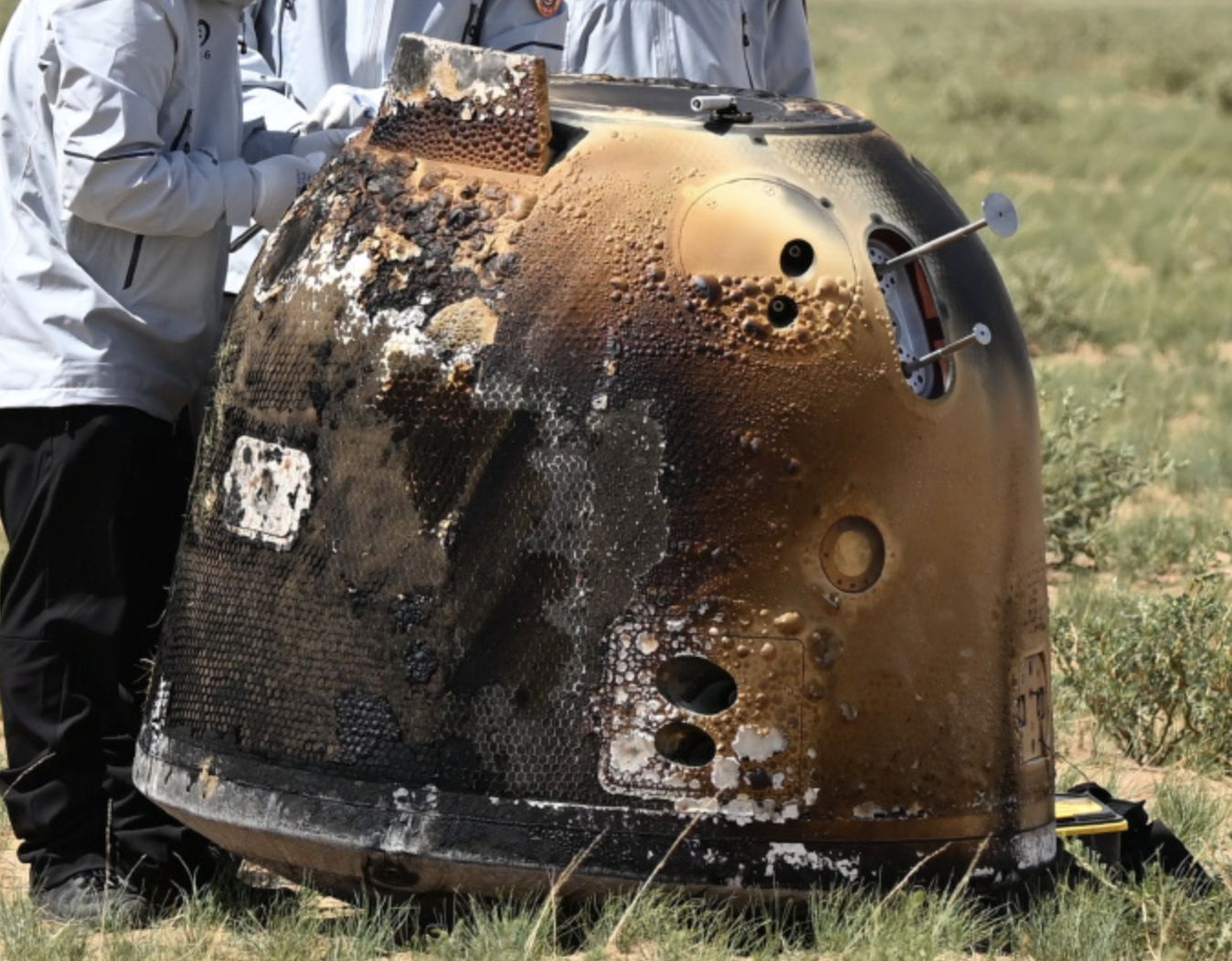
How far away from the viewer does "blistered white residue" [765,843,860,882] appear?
3762 millimetres

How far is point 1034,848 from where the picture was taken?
160 inches

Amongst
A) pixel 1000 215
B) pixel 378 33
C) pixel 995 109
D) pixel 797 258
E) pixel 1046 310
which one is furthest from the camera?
pixel 995 109

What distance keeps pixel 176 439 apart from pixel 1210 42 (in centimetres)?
3896

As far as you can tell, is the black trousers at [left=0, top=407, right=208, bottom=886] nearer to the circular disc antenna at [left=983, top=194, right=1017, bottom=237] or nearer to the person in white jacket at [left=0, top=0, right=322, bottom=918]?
the person in white jacket at [left=0, top=0, right=322, bottom=918]

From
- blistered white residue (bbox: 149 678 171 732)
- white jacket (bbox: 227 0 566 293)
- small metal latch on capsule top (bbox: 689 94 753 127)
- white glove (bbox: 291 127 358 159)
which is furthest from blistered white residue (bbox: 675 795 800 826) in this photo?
white jacket (bbox: 227 0 566 293)

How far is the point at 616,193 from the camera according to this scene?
12.4ft

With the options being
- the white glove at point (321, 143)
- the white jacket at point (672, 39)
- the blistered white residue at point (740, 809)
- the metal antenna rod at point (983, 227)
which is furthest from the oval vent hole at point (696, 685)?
the white jacket at point (672, 39)

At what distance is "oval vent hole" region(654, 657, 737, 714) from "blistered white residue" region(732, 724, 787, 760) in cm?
5

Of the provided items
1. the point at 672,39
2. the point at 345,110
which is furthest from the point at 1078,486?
the point at 345,110

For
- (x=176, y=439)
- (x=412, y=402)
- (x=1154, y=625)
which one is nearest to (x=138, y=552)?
(x=176, y=439)

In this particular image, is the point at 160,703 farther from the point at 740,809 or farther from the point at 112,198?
the point at 740,809

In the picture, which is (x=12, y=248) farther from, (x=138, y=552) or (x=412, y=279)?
(x=412, y=279)

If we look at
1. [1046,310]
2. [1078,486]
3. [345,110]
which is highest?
[345,110]

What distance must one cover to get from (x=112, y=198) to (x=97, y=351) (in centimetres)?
29
